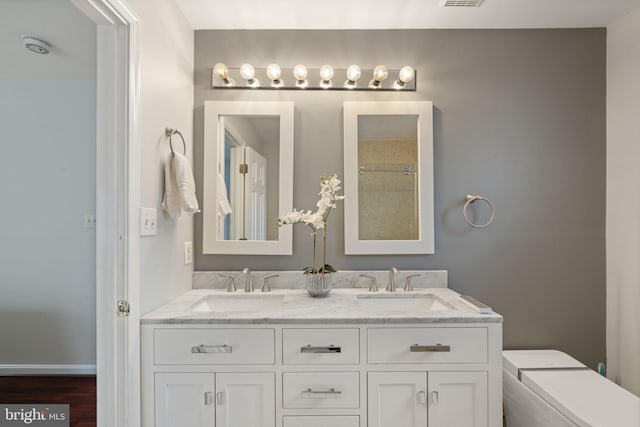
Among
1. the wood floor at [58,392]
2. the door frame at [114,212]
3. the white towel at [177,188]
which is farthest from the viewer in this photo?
A: the wood floor at [58,392]

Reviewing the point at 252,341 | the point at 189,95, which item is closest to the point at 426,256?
the point at 252,341

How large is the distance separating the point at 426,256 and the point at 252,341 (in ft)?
3.64

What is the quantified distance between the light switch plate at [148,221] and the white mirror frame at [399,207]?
0.99 meters

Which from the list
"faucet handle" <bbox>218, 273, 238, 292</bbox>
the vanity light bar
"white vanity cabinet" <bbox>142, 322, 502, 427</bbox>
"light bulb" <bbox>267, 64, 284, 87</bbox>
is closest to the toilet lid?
"white vanity cabinet" <bbox>142, 322, 502, 427</bbox>

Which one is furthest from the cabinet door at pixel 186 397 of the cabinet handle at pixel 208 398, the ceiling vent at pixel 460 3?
the ceiling vent at pixel 460 3

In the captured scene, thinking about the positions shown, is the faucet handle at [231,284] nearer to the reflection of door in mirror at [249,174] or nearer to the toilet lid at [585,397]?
the reflection of door in mirror at [249,174]

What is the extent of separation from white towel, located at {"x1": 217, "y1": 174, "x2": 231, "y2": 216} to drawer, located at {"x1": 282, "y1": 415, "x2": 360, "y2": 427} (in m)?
1.08

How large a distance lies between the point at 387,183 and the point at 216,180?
0.99 m

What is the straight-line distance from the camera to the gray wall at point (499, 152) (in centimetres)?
196

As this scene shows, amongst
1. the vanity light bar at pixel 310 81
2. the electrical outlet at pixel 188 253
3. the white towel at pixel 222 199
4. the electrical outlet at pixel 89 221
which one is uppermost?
the vanity light bar at pixel 310 81

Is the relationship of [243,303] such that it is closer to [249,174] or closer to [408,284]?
[249,174]

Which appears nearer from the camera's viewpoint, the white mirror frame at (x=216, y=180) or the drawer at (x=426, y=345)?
the drawer at (x=426, y=345)

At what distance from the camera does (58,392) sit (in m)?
2.27

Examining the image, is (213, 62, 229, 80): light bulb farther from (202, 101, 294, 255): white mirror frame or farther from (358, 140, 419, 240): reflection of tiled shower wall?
(358, 140, 419, 240): reflection of tiled shower wall
